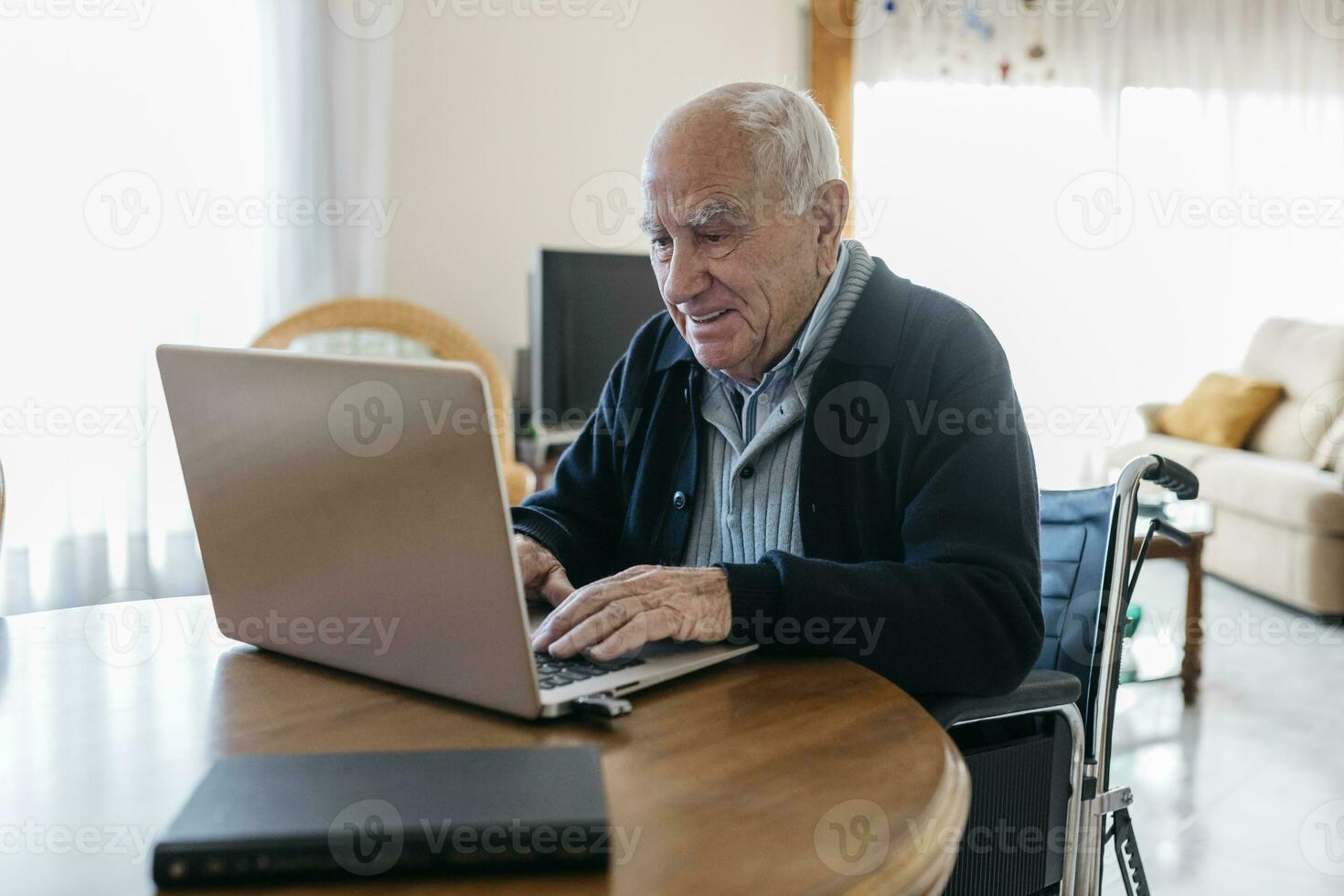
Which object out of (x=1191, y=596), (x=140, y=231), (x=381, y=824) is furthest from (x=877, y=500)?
(x=140, y=231)

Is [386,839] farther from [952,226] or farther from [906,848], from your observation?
[952,226]

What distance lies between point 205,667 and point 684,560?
585mm

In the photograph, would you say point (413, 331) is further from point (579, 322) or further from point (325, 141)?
point (325, 141)

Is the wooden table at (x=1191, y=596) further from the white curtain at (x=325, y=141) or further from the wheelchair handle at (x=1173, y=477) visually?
the white curtain at (x=325, y=141)

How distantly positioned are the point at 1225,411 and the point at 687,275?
3978mm

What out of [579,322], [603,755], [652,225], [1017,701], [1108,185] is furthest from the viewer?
[1108,185]

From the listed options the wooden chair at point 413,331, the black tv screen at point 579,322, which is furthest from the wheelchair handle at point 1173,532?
the black tv screen at point 579,322

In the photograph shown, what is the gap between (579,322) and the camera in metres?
3.53

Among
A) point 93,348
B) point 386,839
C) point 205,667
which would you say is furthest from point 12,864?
point 93,348

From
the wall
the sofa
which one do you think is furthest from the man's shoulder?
the sofa

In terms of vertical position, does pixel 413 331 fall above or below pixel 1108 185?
below

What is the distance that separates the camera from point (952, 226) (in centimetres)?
493

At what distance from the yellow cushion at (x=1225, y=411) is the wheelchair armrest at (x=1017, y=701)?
391cm

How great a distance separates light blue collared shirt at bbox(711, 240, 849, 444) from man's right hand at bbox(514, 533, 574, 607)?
0.93 ft
